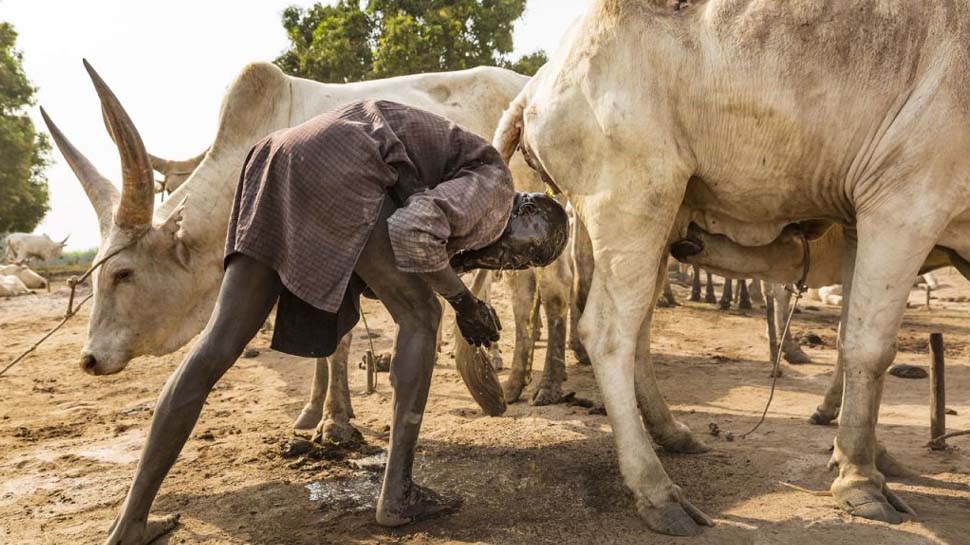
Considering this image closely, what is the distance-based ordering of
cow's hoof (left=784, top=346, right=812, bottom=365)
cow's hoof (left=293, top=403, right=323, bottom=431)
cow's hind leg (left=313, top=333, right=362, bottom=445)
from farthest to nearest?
cow's hoof (left=784, top=346, right=812, bottom=365), cow's hoof (left=293, top=403, right=323, bottom=431), cow's hind leg (left=313, top=333, right=362, bottom=445)

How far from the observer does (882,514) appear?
3365 millimetres

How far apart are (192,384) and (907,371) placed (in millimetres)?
6050

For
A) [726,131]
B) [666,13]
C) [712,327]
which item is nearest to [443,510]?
[726,131]

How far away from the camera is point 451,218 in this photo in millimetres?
2973

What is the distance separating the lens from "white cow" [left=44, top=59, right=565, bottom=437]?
15.2 ft

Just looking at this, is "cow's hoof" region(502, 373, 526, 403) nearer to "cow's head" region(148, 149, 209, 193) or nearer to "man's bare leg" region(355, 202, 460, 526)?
"man's bare leg" region(355, 202, 460, 526)

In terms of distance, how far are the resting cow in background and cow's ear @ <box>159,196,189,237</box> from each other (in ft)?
5.77

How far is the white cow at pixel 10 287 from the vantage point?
16.6 metres

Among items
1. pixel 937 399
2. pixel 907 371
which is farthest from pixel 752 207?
pixel 907 371

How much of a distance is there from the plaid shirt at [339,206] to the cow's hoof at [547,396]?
3.01 meters

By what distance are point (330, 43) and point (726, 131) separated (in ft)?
51.9

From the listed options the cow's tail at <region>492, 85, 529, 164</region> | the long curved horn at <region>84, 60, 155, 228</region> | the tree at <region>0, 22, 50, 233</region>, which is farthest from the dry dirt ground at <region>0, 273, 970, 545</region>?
the tree at <region>0, 22, 50, 233</region>

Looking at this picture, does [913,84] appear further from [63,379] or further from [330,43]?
[330,43]

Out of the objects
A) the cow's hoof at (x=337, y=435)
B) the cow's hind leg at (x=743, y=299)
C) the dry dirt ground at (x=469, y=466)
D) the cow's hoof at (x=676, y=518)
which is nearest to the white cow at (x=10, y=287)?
the dry dirt ground at (x=469, y=466)
